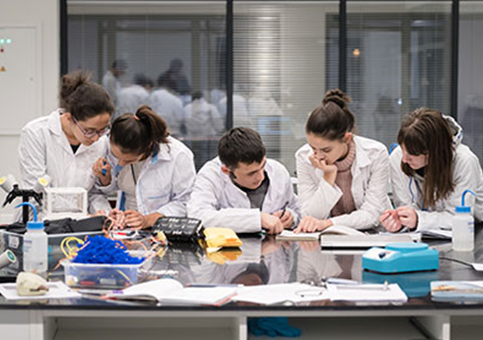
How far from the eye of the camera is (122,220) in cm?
319

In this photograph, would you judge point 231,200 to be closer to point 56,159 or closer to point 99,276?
point 56,159

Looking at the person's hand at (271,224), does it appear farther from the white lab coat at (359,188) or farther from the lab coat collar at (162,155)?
the lab coat collar at (162,155)

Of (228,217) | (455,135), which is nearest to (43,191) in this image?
(228,217)

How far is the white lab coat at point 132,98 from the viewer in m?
6.72

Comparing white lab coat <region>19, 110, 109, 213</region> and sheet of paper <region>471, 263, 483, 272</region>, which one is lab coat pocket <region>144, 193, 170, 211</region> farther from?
sheet of paper <region>471, 263, 483, 272</region>

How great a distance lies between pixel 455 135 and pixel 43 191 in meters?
1.88

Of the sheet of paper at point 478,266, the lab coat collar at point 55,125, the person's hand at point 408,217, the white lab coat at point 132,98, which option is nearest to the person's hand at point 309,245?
the person's hand at point 408,217

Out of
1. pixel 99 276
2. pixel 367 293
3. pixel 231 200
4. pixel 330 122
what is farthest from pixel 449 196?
pixel 99 276

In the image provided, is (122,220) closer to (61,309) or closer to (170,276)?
(170,276)

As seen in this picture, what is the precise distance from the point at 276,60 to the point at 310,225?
3.87 metres

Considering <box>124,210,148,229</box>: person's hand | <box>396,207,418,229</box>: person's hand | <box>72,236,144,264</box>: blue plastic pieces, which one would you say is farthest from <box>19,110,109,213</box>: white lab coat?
<box>396,207,418,229</box>: person's hand

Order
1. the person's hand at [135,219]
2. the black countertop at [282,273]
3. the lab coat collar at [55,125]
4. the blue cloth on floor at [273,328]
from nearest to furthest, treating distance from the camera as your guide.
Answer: the black countertop at [282,273] < the blue cloth on floor at [273,328] < the person's hand at [135,219] < the lab coat collar at [55,125]

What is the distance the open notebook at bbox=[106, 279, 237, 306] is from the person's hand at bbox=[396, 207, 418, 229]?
1.29 m

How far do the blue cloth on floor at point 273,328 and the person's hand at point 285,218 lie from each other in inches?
44.5
